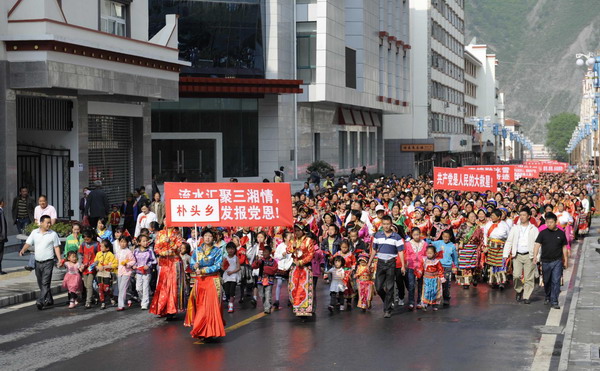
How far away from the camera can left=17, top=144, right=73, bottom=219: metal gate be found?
1105 inches

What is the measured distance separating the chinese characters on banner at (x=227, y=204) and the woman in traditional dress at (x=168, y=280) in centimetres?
33

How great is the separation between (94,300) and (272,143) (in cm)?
3181

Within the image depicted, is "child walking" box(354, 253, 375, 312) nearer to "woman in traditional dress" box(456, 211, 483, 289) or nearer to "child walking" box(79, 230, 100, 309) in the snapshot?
"woman in traditional dress" box(456, 211, 483, 289)

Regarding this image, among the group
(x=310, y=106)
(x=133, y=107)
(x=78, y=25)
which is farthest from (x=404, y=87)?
(x=78, y=25)

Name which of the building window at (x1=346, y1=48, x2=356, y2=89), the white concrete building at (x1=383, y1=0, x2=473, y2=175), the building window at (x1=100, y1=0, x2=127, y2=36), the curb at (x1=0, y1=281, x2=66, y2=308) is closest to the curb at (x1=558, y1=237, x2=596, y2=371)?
the curb at (x1=0, y1=281, x2=66, y2=308)

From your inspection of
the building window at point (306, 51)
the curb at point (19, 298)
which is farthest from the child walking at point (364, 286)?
the building window at point (306, 51)

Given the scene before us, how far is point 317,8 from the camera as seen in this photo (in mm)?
49938

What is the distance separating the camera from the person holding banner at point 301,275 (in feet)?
49.9

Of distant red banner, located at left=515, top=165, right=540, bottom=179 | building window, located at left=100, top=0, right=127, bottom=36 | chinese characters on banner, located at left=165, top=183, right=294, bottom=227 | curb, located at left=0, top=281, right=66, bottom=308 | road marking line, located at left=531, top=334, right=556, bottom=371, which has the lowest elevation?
road marking line, located at left=531, top=334, right=556, bottom=371

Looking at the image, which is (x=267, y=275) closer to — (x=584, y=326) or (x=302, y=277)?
(x=302, y=277)

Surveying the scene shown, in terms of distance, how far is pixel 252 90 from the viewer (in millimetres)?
45156

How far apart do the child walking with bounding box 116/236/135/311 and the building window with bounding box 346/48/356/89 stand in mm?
40133

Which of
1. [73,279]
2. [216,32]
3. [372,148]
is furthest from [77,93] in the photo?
[372,148]

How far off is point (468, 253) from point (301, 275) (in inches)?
202
